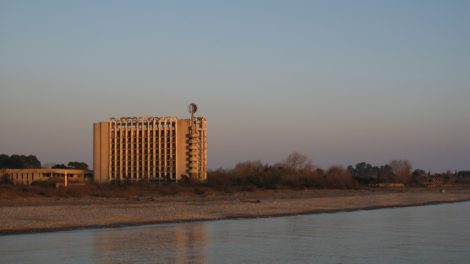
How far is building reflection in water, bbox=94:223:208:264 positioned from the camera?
23.2 metres

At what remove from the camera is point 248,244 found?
1115 inches

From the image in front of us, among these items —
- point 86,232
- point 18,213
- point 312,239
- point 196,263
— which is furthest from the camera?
point 18,213

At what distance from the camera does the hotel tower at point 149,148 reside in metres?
120

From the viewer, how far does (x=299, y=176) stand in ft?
403

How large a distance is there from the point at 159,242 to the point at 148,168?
9556 centimetres

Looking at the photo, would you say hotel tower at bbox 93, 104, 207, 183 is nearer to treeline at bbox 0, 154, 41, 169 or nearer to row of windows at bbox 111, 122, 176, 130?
row of windows at bbox 111, 122, 176, 130

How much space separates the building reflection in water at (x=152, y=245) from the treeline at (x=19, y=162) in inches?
4231

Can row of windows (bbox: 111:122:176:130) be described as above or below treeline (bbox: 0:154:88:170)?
above

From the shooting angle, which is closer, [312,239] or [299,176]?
[312,239]

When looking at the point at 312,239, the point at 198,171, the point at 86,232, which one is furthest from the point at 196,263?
the point at 198,171

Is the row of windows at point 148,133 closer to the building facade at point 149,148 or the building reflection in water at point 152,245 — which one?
the building facade at point 149,148

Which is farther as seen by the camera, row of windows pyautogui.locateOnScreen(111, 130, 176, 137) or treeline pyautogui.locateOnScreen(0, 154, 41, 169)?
treeline pyautogui.locateOnScreen(0, 154, 41, 169)

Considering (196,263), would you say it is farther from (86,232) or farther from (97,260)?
(86,232)

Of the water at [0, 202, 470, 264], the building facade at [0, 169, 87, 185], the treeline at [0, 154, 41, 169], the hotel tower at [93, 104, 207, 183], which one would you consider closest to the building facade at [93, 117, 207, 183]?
the hotel tower at [93, 104, 207, 183]
